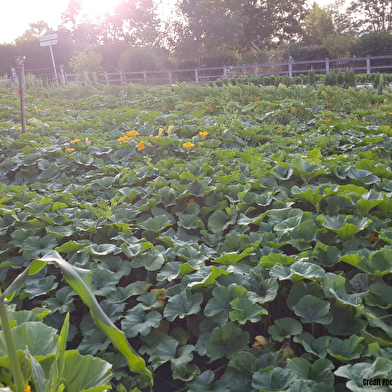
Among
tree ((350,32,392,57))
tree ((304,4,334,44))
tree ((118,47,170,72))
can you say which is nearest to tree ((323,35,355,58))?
tree ((350,32,392,57))

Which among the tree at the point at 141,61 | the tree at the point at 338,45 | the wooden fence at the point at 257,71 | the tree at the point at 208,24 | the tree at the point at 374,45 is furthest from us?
the tree at the point at 208,24

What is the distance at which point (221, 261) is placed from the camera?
1634mm

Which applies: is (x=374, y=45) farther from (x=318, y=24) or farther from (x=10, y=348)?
(x=10, y=348)

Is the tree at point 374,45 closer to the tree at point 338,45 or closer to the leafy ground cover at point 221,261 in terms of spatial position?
the tree at point 338,45

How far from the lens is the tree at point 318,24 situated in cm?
3403

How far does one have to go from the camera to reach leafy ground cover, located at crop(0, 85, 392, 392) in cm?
123

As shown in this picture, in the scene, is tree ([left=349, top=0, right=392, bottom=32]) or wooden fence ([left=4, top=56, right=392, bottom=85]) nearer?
wooden fence ([left=4, top=56, right=392, bottom=85])

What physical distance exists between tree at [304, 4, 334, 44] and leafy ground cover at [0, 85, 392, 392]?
35.1 meters

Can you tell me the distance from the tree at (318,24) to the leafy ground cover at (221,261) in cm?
3508

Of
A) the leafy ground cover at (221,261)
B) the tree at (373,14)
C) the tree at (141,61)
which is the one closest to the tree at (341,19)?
the tree at (373,14)

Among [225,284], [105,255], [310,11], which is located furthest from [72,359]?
[310,11]

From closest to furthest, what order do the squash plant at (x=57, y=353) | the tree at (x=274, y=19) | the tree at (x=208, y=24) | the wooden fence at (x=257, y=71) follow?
the squash plant at (x=57, y=353)
the wooden fence at (x=257, y=71)
the tree at (x=208, y=24)
the tree at (x=274, y=19)

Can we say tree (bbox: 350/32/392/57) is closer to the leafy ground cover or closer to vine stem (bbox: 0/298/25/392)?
the leafy ground cover

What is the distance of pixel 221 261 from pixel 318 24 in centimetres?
3856
